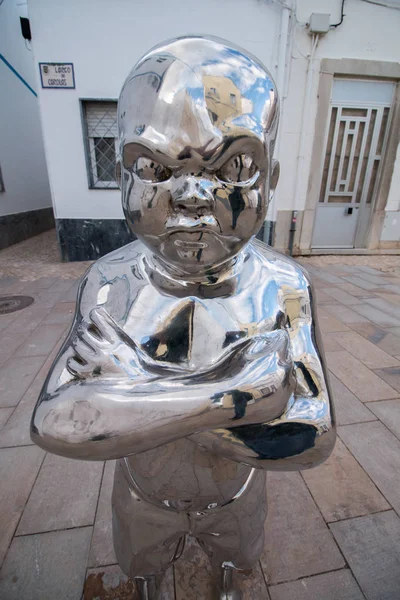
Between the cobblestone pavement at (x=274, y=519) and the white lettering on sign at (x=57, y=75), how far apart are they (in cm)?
458

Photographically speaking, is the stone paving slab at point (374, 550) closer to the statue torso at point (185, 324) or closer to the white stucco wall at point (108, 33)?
the statue torso at point (185, 324)

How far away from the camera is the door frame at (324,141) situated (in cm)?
614

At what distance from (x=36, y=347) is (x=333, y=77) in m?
6.60

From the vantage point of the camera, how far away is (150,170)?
64 cm

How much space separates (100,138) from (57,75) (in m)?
1.03

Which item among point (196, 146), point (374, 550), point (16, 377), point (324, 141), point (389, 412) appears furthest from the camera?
point (324, 141)

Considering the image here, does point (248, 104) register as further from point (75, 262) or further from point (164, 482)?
point (75, 262)

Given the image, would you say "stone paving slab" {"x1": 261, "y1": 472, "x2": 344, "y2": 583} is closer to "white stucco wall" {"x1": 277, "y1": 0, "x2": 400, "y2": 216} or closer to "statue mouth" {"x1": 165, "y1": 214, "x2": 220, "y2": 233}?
"statue mouth" {"x1": 165, "y1": 214, "x2": 220, "y2": 233}

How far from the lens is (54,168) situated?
5.85 metres

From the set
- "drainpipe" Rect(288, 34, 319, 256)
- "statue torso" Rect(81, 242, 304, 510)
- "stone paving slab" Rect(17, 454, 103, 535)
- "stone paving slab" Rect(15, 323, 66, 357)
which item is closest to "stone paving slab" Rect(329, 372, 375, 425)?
"stone paving slab" Rect(17, 454, 103, 535)

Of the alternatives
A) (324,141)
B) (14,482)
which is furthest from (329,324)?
(324,141)

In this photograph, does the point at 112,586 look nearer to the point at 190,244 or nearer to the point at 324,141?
the point at 190,244

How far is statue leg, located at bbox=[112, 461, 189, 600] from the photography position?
3.24 ft

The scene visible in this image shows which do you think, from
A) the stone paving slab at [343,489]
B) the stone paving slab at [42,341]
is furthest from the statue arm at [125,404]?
the stone paving slab at [42,341]
